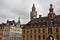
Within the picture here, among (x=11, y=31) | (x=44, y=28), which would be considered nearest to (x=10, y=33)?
(x=11, y=31)

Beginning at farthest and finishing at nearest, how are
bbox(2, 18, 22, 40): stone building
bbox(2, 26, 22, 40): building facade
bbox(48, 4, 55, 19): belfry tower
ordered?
bbox(2, 18, 22, 40): stone building → bbox(2, 26, 22, 40): building facade → bbox(48, 4, 55, 19): belfry tower

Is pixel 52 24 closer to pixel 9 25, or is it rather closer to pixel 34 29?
pixel 34 29

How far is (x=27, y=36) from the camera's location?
80.4 metres

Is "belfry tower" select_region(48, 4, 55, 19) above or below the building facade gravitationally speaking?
above

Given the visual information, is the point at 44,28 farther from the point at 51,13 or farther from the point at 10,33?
the point at 10,33

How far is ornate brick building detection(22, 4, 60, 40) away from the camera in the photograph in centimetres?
7364

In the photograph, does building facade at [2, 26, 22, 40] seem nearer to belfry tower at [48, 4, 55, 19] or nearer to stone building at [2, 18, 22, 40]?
stone building at [2, 18, 22, 40]

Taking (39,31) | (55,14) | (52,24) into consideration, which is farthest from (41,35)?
(55,14)

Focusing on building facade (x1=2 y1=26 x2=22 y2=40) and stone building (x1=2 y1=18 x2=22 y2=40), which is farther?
stone building (x1=2 y1=18 x2=22 y2=40)

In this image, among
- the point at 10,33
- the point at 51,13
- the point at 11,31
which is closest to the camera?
the point at 51,13

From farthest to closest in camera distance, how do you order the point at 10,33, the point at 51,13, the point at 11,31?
the point at 11,31
the point at 10,33
the point at 51,13

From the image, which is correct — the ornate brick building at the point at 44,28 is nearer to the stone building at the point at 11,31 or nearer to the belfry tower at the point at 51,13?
the belfry tower at the point at 51,13

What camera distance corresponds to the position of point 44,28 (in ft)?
250

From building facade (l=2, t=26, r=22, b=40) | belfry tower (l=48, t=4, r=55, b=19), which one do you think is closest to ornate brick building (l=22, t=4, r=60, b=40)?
belfry tower (l=48, t=4, r=55, b=19)
